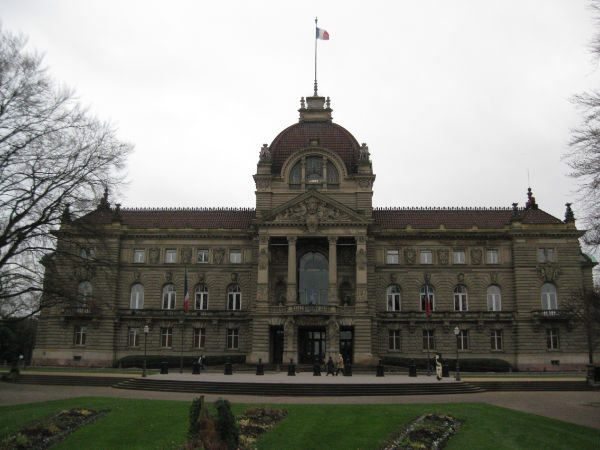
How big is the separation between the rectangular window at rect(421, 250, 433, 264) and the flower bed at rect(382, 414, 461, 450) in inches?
1565

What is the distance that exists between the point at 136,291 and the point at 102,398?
117 feet

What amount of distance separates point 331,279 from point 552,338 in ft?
78.8

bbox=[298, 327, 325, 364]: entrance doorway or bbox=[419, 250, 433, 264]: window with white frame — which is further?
bbox=[419, 250, 433, 264]: window with white frame

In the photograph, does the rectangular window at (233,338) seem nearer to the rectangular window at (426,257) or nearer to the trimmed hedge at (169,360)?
the trimmed hedge at (169,360)

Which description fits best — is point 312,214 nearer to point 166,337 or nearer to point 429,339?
point 429,339

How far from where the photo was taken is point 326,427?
2478cm

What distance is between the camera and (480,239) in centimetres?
6544

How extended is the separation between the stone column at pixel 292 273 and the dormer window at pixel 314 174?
23.1ft

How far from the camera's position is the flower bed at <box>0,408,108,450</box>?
21750mm

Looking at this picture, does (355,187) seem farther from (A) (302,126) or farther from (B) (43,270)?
(B) (43,270)

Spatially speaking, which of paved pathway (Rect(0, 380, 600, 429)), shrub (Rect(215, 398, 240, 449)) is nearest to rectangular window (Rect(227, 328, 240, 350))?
paved pathway (Rect(0, 380, 600, 429))

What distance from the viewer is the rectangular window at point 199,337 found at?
64.8 meters

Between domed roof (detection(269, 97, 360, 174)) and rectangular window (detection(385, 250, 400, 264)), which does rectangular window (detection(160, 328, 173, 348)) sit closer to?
domed roof (detection(269, 97, 360, 174))

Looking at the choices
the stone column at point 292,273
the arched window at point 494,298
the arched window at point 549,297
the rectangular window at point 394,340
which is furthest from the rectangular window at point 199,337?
the arched window at point 549,297
